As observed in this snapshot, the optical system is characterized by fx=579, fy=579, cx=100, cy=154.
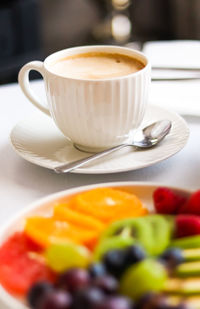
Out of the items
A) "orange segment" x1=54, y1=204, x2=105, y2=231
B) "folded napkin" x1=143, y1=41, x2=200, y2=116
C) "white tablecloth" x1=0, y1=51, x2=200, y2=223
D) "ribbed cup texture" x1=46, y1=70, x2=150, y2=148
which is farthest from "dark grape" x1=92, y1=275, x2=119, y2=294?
"folded napkin" x1=143, y1=41, x2=200, y2=116

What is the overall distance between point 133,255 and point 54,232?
0.12 meters

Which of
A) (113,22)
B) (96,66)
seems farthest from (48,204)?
(113,22)

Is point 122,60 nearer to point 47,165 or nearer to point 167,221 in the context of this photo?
point 47,165

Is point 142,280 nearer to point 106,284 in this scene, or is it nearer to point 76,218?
point 106,284

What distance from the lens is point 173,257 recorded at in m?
0.47

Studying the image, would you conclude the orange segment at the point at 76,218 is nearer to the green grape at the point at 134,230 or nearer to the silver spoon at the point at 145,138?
the green grape at the point at 134,230

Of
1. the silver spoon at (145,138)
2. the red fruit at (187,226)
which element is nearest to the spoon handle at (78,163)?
the silver spoon at (145,138)

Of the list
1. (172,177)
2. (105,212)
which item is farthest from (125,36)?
(105,212)

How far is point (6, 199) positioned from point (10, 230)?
0.52ft

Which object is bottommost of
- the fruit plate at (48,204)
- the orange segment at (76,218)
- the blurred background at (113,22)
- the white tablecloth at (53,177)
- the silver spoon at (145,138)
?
the blurred background at (113,22)

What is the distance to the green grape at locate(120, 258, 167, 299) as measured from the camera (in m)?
0.43

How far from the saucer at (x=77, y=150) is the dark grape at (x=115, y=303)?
1.12 feet

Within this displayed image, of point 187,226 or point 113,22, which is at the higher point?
point 187,226

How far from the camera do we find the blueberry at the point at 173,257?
18.3 inches
